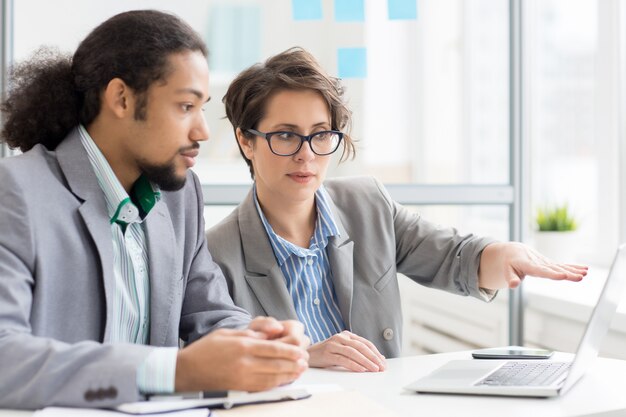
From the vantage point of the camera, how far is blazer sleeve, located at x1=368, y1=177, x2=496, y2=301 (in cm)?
185

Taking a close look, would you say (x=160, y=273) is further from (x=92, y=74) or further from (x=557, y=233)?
(x=557, y=233)

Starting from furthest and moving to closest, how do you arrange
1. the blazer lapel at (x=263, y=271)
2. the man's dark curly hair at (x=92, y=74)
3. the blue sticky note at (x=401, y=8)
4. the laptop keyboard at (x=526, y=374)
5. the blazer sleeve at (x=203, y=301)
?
the blue sticky note at (x=401, y=8) → the blazer lapel at (x=263, y=271) → the blazer sleeve at (x=203, y=301) → the man's dark curly hair at (x=92, y=74) → the laptop keyboard at (x=526, y=374)

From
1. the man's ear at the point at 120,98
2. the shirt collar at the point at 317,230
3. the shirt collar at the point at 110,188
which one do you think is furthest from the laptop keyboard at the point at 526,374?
the man's ear at the point at 120,98

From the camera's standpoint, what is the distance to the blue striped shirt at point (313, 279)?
1.78m

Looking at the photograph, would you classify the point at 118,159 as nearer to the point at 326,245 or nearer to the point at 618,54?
the point at 326,245

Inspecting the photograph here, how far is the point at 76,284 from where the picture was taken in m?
1.24

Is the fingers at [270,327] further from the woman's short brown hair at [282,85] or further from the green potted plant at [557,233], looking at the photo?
the green potted plant at [557,233]

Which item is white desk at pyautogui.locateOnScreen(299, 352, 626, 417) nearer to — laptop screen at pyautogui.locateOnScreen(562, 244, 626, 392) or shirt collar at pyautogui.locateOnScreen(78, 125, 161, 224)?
laptop screen at pyautogui.locateOnScreen(562, 244, 626, 392)

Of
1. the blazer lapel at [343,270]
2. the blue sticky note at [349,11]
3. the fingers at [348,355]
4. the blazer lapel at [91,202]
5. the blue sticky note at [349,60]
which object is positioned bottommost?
the fingers at [348,355]

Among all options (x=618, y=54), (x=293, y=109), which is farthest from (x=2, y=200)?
(x=618, y=54)

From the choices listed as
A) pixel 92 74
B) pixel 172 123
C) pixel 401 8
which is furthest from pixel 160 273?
pixel 401 8

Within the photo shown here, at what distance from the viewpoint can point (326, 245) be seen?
1.85 m

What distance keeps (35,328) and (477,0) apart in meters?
2.76

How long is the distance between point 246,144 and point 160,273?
0.55 metres
